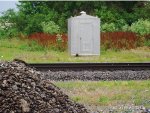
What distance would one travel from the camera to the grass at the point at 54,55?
20297 mm

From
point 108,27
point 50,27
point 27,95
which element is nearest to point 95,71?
point 27,95

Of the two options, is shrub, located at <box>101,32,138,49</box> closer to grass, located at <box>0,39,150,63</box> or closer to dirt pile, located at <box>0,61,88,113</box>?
grass, located at <box>0,39,150,63</box>

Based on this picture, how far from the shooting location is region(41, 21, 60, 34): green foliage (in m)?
30.5

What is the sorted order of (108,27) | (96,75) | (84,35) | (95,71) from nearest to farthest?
(96,75)
(95,71)
(84,35)
(108,27)

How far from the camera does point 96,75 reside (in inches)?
574

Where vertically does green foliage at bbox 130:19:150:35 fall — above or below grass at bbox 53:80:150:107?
above

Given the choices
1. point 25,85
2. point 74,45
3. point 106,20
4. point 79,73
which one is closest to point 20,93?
point 25,85

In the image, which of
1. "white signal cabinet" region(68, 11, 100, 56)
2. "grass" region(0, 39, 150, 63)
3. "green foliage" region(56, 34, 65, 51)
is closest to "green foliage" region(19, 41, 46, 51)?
"grass" region(0, 39, 150, 63)

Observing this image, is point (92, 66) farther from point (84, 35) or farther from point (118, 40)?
point (118, 40)

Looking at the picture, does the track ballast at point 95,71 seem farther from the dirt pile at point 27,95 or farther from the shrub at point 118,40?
the shrub at point 118,40

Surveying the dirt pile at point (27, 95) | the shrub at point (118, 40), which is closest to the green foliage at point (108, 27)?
the shrub at point (118, 40)

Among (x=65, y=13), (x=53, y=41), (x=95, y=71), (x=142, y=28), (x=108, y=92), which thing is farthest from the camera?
(x=65, y=13)

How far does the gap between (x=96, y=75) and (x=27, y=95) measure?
740cm

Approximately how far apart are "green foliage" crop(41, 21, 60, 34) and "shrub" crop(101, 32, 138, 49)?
16.0ft
